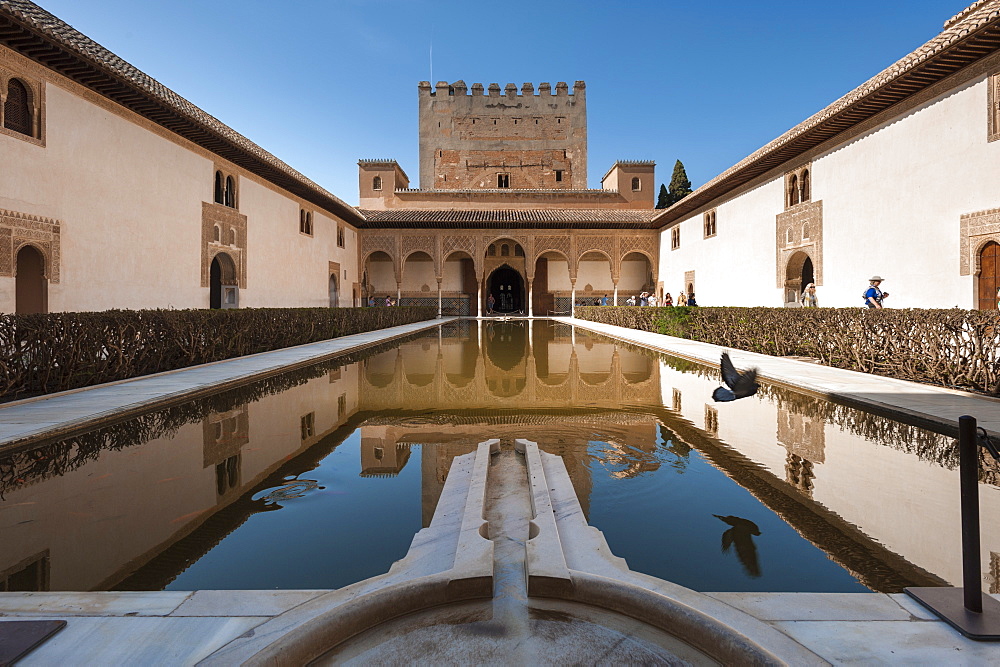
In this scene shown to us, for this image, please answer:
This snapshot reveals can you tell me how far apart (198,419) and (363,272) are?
2049 centimetres

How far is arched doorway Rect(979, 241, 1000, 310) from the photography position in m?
8.36

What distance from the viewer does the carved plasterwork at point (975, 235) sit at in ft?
27.0

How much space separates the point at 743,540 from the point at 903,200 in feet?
34.1

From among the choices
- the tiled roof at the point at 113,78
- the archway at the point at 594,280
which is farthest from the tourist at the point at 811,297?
the archway at the point at 594,280

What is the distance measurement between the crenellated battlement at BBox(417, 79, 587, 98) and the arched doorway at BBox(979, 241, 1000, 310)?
28.4 meters

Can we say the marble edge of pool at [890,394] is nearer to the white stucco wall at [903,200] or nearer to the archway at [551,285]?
the white stucco wall at [903,200]

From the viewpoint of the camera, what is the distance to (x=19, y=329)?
4.91m

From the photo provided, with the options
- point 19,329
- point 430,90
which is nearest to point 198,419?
point 19,329

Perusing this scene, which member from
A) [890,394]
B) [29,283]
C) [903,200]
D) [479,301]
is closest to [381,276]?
[479,301]

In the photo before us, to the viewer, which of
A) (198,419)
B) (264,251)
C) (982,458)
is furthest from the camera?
(264,251)

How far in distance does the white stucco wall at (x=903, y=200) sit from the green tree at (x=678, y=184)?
20.7 meters

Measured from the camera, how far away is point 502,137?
1298 inches

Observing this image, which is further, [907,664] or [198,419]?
[198,419]

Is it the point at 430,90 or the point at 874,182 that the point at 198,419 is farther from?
the point at 430,90
